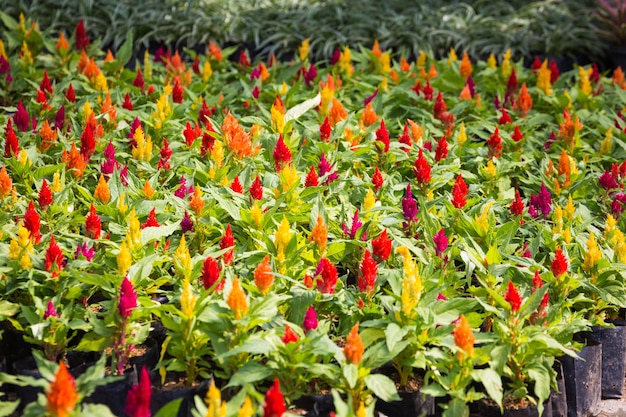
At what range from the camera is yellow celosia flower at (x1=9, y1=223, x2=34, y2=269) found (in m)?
3.24

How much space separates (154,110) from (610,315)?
2.92 m

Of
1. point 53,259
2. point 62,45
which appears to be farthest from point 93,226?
point 62,45

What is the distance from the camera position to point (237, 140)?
4332 mm

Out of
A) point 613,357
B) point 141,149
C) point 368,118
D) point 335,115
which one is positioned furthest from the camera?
point 368,118

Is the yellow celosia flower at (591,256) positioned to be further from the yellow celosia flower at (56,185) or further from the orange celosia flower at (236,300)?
the yellow celosia flower at (56,185)

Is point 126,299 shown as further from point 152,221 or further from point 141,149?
point 141,149

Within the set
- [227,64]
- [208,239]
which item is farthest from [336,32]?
[208,239]

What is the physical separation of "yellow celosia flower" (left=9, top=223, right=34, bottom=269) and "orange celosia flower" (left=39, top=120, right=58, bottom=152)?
1272 millimetres

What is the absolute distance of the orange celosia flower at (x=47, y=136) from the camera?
177 inches

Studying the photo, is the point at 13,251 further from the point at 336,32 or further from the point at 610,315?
the point at 336,32

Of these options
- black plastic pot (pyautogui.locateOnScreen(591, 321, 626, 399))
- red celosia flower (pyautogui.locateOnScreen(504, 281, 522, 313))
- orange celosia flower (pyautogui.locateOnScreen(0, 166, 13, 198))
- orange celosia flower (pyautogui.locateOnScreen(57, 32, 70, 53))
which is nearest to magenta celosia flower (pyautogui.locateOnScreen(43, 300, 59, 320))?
orange celosia flower (pyautogui.locateOnScreen(0, 166, 13, 198))

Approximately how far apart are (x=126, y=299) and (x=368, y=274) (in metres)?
0.85

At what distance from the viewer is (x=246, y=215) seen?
3629 millimetres

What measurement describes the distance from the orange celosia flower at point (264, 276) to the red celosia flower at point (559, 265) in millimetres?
1102
